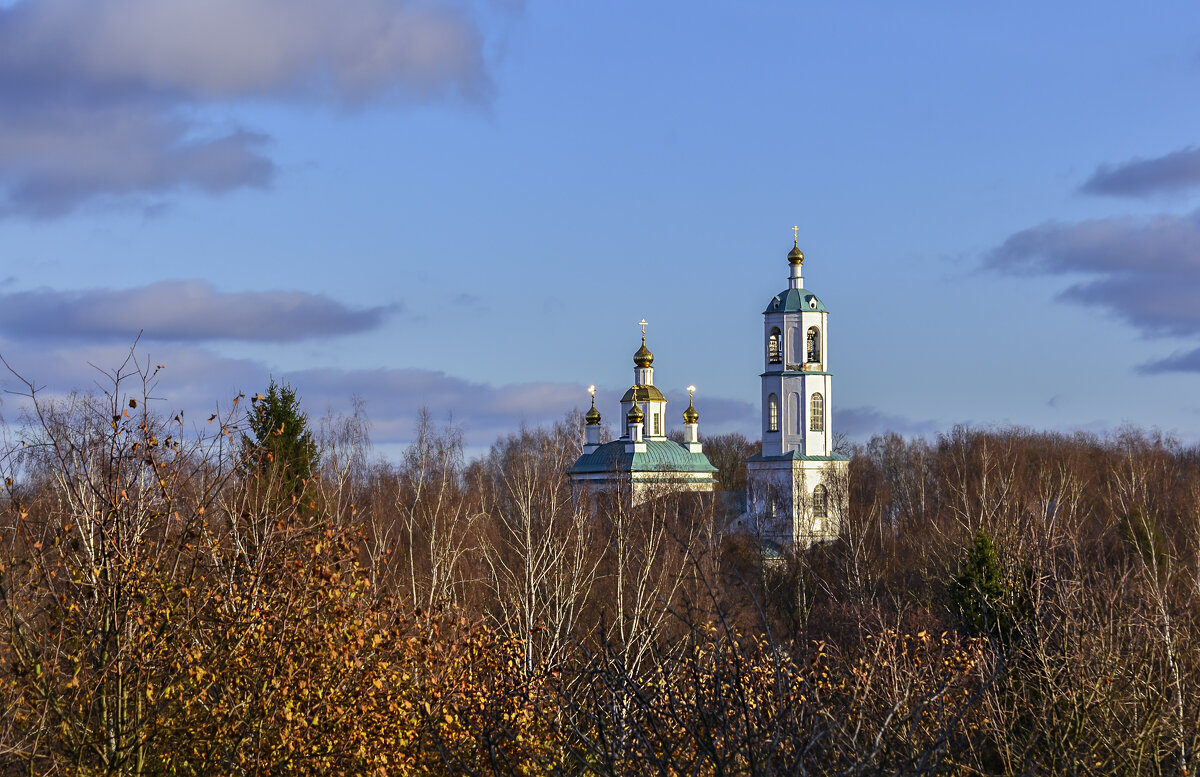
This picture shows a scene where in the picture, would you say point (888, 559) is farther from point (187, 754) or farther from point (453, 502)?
point (187, 754)

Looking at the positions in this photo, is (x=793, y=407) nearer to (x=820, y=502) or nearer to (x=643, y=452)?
A: (x=820, y=502)

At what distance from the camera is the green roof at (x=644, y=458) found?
202 ft

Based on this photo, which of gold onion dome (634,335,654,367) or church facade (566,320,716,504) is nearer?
church facade (566,320,716,504)

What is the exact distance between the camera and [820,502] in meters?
54.7

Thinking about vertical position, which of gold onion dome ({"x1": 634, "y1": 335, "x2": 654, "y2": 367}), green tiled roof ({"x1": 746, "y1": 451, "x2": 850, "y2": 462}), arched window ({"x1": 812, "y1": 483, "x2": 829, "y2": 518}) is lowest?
arched window ({"x1": 812, "y1": 483, "x2": 829, "y2": 518})

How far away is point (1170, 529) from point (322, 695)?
37.4 metres

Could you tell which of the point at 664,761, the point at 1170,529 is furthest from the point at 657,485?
the point at 664,761

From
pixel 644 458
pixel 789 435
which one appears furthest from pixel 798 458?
pixel 644 458

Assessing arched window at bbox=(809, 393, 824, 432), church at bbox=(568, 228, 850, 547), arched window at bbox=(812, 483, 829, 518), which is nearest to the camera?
arched window at bbox=(812, 483, 829, 518)

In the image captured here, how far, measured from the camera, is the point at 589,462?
2478 inches

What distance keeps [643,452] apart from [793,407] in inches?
328

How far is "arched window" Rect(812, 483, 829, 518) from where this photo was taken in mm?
51897

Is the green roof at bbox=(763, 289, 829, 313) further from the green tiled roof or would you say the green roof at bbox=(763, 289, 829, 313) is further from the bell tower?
the green tiled roof

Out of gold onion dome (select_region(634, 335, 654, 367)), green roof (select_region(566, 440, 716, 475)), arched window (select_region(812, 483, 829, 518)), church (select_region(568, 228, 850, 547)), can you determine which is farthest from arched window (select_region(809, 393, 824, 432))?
gold onion dome (select_region(634, 335, 654, 367))
